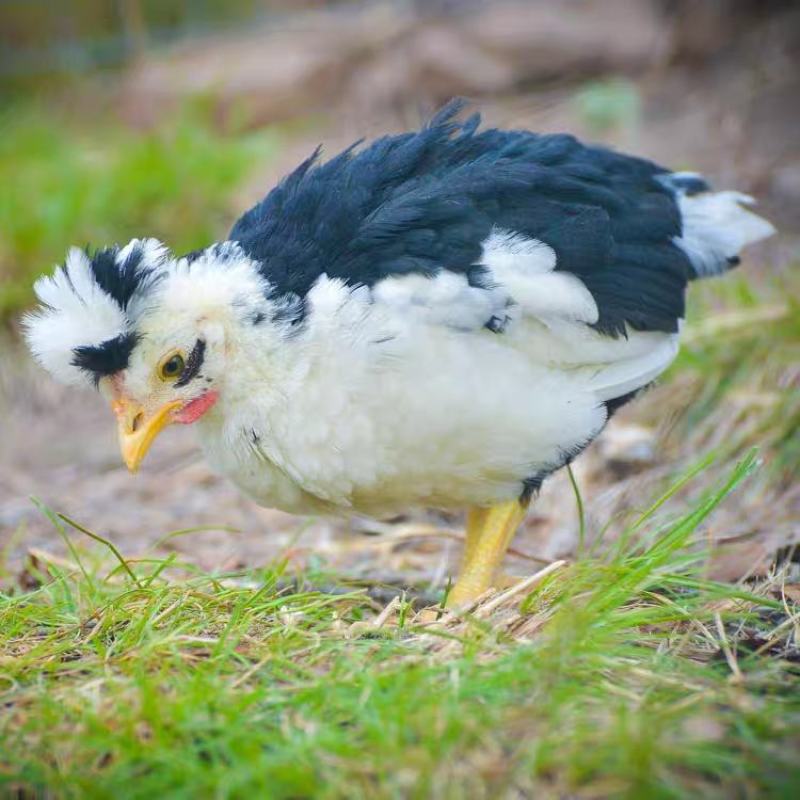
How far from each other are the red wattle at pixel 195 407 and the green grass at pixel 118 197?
116 inches

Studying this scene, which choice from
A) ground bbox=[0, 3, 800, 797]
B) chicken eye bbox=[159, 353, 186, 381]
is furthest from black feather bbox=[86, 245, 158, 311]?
ground bbox=[0, 3, 800, 797]

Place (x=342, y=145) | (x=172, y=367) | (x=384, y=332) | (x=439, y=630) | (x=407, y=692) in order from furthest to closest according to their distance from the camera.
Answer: (x=342, y=145) < (x=172, y=367) < (x=384, y=332) < (x=439, y=630) < (x=407, y=692)

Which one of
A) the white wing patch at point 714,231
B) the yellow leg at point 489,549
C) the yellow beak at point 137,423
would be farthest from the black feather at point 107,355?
the white wing patch at point 714,231

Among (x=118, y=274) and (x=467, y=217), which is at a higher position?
(x=118, y=274)

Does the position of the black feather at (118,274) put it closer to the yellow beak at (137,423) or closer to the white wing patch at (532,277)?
the yellow beak at (137,423)

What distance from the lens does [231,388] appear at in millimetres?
3033

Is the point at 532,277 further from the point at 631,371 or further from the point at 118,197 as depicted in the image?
the point at 118,197

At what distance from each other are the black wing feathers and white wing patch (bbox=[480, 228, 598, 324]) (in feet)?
0.11

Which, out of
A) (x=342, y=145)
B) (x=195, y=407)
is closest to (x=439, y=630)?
(x=195, y=407)

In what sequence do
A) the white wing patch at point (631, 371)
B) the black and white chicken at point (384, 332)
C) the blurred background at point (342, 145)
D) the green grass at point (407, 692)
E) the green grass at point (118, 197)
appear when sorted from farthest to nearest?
the green grass at point (118, 197), the blurred background at point (342, 145), the white wing patch at point (631, 371), the black and white chicken at point (384, 332), the green grass at point (407, 692)

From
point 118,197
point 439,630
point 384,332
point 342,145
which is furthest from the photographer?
point 342,145

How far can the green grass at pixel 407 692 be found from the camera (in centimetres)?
201

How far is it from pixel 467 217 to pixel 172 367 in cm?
87

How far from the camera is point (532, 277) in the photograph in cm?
302
